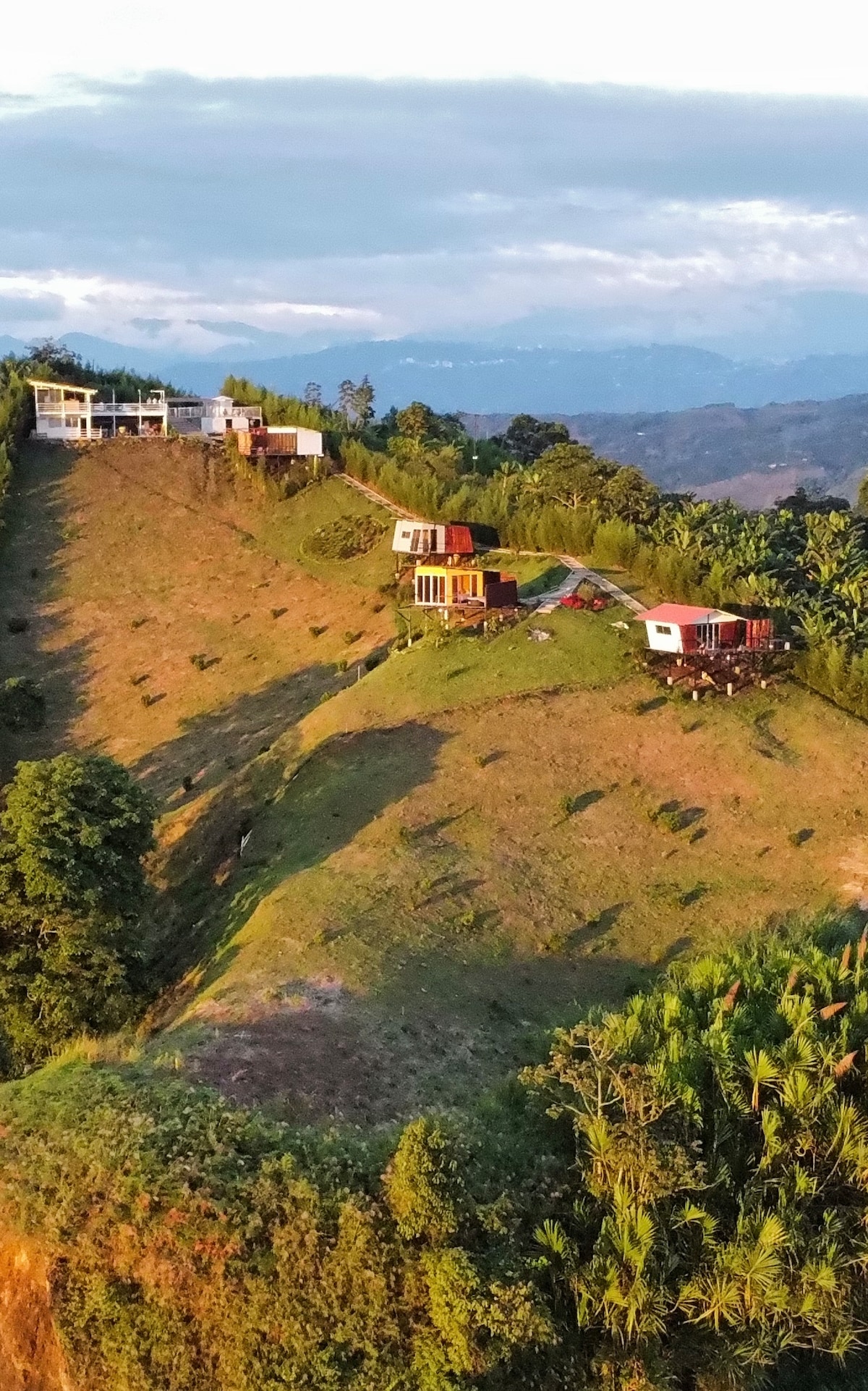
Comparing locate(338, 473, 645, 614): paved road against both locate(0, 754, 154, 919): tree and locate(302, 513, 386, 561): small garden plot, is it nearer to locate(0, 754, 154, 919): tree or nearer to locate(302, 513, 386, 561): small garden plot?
locate(302, 513, 386, 561): small garden plot

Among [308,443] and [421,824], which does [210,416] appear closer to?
[308,443]

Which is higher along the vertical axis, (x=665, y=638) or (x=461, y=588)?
(x=461, y=588)

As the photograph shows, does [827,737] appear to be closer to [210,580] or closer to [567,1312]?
[567,1312]

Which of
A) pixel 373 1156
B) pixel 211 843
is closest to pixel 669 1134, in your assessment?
pixel 373 1156

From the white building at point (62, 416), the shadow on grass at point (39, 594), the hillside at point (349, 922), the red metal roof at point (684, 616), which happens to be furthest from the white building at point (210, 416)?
the red metal roof at point (684, 616)

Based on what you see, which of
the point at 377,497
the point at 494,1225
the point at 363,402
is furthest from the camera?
the point at 363,402

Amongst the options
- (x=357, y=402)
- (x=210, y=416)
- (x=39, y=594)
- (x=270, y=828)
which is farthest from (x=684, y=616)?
(x=357, y=402)
